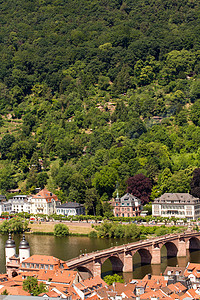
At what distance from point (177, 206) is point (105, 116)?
4572cm

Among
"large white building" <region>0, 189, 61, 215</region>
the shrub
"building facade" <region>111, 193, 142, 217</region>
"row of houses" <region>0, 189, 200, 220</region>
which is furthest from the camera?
"large white building" <region>0, 189, 61, 215</region>

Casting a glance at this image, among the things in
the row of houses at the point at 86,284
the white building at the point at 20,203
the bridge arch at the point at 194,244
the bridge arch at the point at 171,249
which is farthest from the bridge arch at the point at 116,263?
the white building at the point at 20,203

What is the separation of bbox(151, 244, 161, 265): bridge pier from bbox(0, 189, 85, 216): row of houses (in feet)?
116

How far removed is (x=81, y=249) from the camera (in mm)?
95062

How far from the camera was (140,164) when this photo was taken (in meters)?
127

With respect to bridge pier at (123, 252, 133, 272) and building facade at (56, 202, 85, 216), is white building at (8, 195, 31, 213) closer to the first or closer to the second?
building facade at (56, 202, 85, 216)

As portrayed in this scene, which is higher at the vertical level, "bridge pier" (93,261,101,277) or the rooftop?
the rooftop

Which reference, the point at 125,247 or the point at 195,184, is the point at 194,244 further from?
the point at 195,184

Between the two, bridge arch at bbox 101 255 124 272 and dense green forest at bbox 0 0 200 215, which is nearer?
bridge arch at bbox 101 255 124 272

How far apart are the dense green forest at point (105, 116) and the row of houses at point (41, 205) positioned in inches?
78.1

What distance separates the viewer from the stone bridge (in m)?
76.0

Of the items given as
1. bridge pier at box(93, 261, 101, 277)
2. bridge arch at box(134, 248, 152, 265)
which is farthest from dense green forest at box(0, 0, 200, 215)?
bridge pier at box(93, 261, 101, 277)

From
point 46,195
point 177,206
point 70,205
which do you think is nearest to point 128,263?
point 177,206

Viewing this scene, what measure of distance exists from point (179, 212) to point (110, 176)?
15440mm
